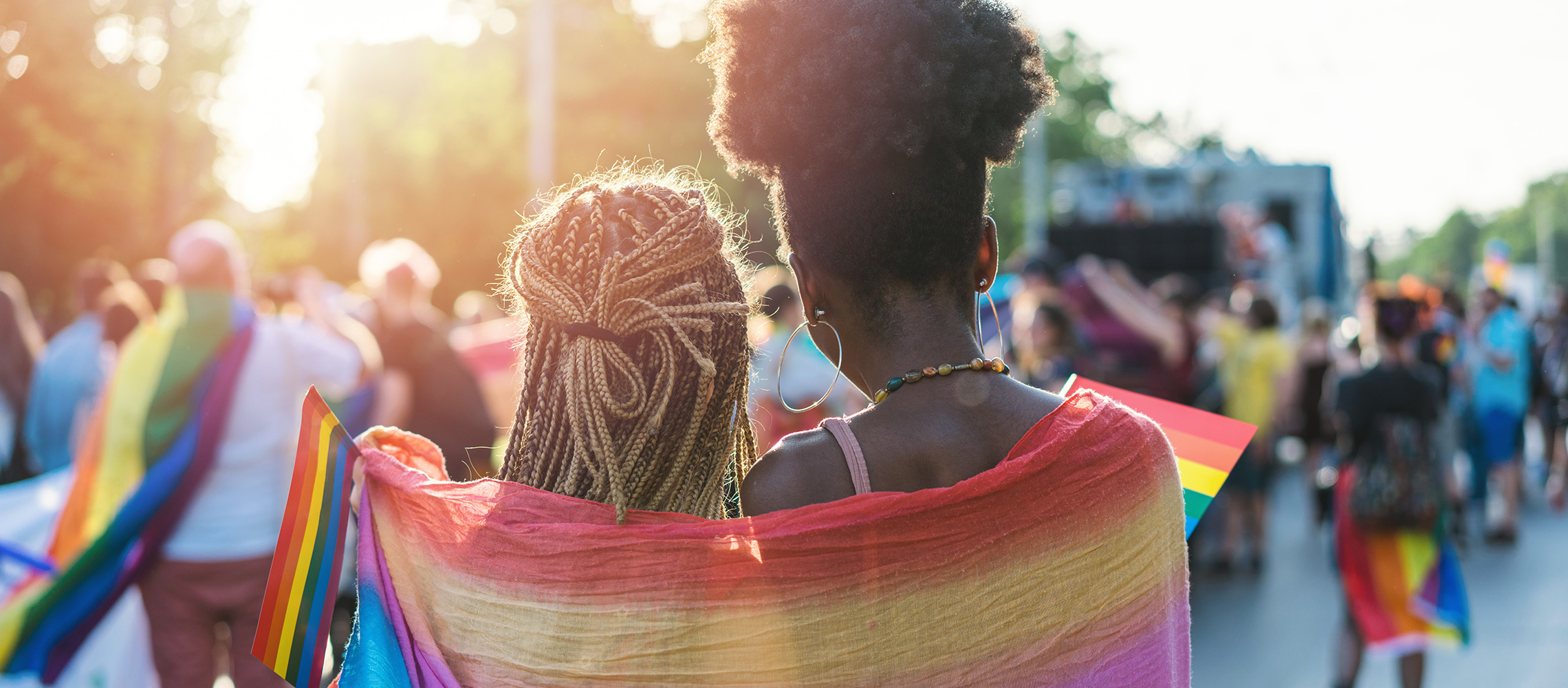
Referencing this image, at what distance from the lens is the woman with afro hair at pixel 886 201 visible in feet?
5.42

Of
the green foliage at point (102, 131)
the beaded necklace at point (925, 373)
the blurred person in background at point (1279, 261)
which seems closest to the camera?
the beaded necklace at point (925, 373)

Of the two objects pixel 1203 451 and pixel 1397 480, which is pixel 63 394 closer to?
pixel 1203 451

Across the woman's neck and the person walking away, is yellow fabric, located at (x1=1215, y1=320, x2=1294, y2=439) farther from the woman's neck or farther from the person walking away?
the woman's neck

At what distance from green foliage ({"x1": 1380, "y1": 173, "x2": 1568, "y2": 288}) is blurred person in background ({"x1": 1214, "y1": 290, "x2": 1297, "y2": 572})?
188 ft

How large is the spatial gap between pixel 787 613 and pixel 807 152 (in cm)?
64

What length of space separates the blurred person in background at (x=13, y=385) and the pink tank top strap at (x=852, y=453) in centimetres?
517

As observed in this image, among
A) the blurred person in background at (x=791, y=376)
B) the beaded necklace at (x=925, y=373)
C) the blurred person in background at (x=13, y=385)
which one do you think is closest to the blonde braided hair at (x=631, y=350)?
the beaded necklace at (x=925, y=373)

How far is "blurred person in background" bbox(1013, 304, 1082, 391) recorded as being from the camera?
6660mm

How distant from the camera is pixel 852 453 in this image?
1.61 metres

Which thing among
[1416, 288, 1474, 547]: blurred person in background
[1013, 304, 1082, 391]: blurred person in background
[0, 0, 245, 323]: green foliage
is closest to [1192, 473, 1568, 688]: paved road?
[1416, 288, 1474, 547]: blurred person in background

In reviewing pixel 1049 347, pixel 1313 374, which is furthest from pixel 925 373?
pixel 1313 374

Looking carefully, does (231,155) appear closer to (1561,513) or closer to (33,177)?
(33,177)

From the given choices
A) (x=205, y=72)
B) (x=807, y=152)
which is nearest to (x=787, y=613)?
(x=807, y=152)

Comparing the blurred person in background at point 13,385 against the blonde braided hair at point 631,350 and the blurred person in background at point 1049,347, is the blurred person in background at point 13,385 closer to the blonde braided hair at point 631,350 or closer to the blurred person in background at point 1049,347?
the blonde braided hair at point 631,350
